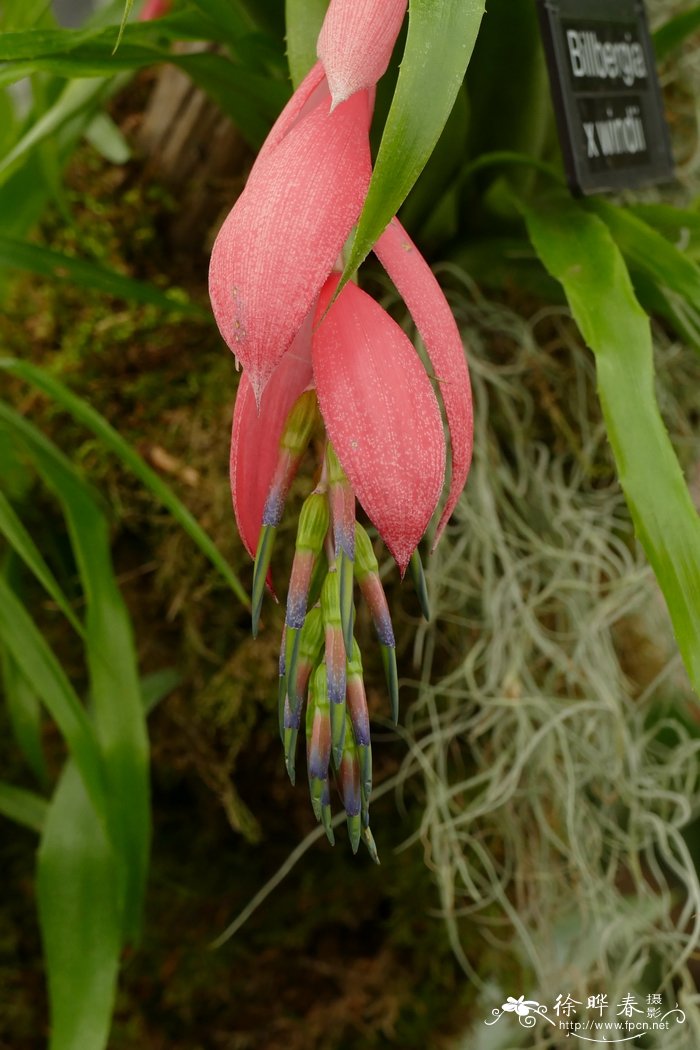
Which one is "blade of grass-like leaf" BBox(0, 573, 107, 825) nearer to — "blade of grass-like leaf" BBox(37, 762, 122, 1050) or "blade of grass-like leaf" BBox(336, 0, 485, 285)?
"blade of grass-like leaf" BBox(37, 762, 122, 1050)

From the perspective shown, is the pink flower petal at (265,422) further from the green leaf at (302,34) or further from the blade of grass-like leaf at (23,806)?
the blade of grass-like leaf at (23,806)

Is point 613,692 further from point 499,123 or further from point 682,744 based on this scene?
point 499,123

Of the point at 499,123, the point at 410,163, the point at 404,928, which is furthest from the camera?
the point at 404,928

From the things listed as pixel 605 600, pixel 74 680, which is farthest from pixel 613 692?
pixel 74 680
